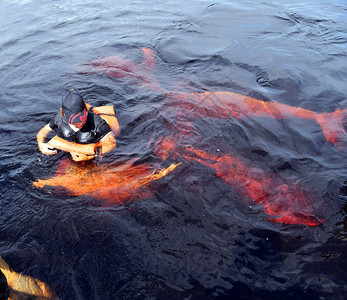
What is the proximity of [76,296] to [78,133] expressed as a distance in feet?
9.18

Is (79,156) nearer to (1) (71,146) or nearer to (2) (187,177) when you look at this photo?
(1) (71,146)

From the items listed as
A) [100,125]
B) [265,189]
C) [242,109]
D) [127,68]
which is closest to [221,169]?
[265,189]

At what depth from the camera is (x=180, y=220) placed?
389cm

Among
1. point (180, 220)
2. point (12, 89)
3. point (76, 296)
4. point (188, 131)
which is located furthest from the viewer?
point (12, 89)

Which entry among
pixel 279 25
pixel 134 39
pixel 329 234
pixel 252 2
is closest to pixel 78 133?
pixel 329 234

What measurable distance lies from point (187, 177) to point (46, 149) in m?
2.70

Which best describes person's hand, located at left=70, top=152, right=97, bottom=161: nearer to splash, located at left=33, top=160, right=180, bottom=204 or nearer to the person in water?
the person in water

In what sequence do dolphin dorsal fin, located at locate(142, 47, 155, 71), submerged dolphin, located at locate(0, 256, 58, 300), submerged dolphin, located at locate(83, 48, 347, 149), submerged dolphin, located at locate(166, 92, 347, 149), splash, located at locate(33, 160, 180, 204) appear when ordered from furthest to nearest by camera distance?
dolphin dorsal fin, located at locate(142, 47, 155, 71) < submerged dolphin, located at locate(166, 92, 347, 149) < submerged dolphin, located at locate(83, 48, 347, 149) < splash, located at locate(33, 160, 180, 204) < submerged dolphin, located at locate(0, 256, 58, 300)

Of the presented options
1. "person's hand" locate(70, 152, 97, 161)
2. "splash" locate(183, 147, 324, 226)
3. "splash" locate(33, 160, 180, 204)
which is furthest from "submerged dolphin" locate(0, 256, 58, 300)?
"splash" locate(183, 147, 324, 226)

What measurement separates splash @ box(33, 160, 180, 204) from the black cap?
36.3 inches

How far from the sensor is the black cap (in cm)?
437

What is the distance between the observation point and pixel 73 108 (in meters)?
→ 4.37

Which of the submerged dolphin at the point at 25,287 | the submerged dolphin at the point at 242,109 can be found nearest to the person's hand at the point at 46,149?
the submerged dolphin at the point at 25,287

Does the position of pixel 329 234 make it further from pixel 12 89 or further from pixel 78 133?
pixel 12 89
